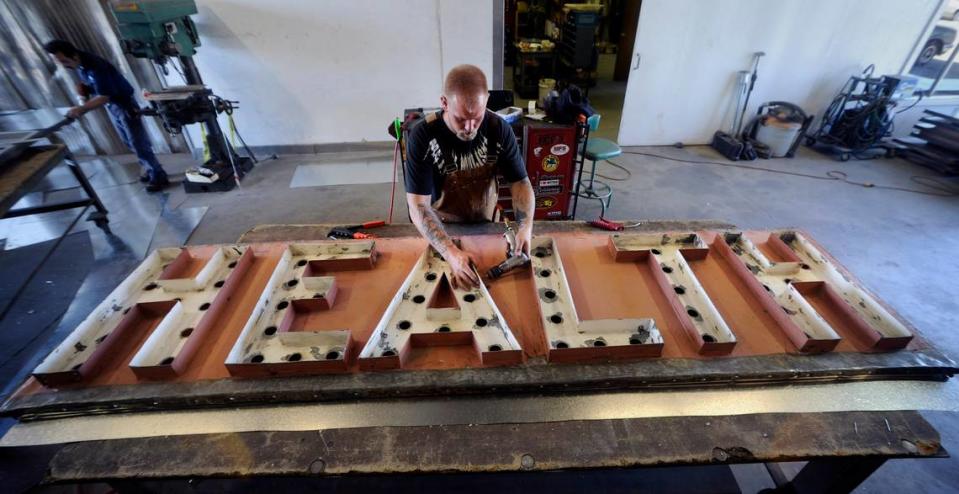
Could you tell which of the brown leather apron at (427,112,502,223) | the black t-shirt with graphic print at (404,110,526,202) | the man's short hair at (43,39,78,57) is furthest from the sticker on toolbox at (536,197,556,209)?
the man's short hair at (43,39,78,57)

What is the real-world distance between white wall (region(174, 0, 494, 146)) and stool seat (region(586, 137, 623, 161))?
205 centimetres

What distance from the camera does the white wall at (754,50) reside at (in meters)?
4.68

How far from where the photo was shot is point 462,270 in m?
1.45

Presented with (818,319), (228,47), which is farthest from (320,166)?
(818,319)

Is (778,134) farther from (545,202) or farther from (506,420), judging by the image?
(506,420)

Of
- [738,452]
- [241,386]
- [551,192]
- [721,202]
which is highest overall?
[241,386]

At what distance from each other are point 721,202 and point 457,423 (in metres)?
4.20

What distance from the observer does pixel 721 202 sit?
4.21 m

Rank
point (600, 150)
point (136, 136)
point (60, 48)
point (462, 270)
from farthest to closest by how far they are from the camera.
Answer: point (136, 136), point (60, 48), point (600, 150), point (462, 270)

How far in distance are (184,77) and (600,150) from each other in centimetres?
476

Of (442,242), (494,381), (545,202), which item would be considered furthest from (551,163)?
(494,381)

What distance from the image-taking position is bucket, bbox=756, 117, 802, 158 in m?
4.98

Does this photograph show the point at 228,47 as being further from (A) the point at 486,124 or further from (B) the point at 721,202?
(B) the point at 721,202

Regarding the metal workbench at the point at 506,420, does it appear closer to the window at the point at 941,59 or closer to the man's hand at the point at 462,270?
the man's hand at the point at 462,270
